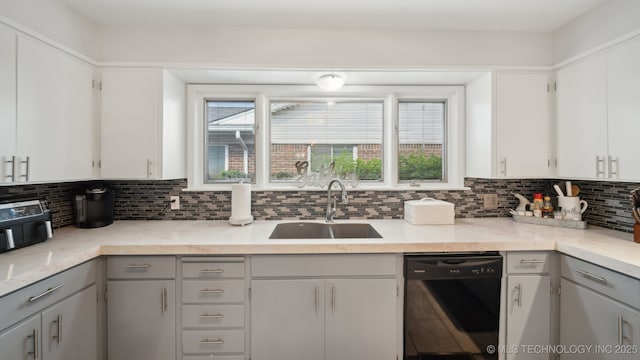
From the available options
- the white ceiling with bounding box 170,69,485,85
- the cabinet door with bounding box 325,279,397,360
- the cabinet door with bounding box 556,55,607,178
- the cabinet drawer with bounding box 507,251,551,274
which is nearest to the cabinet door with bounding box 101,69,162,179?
the white ceiling with bounding box 170,69,485,85

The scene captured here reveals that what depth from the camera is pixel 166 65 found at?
1.96 meters

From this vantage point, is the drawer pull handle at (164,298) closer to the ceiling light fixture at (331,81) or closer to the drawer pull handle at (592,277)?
the ceiling light fixture at (331,81)

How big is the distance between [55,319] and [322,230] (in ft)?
5.21

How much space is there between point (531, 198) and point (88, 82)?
3.51 meters

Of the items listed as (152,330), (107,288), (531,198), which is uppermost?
(531,198)

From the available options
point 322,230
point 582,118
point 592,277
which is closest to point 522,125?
point 582,118

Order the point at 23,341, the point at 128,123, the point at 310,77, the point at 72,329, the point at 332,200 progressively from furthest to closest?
1. the point at 332,200
2. the point at 310,77
3. the point at 128,123
4. the point at 72,329
5. the point at 23,341

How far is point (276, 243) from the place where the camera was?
1.62 meters

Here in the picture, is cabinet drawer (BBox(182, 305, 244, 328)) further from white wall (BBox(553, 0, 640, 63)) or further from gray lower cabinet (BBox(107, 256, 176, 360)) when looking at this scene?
white wall (BBox(553, 0, 640, 63))

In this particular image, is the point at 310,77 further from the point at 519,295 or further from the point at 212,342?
the point at 519,295

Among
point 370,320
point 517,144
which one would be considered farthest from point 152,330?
point 517,144

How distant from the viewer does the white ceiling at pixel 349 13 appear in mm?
1754

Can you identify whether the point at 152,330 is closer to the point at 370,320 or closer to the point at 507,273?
the point at 370,320

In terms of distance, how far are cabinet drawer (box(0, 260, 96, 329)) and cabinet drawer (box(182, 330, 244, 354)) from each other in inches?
24.0
